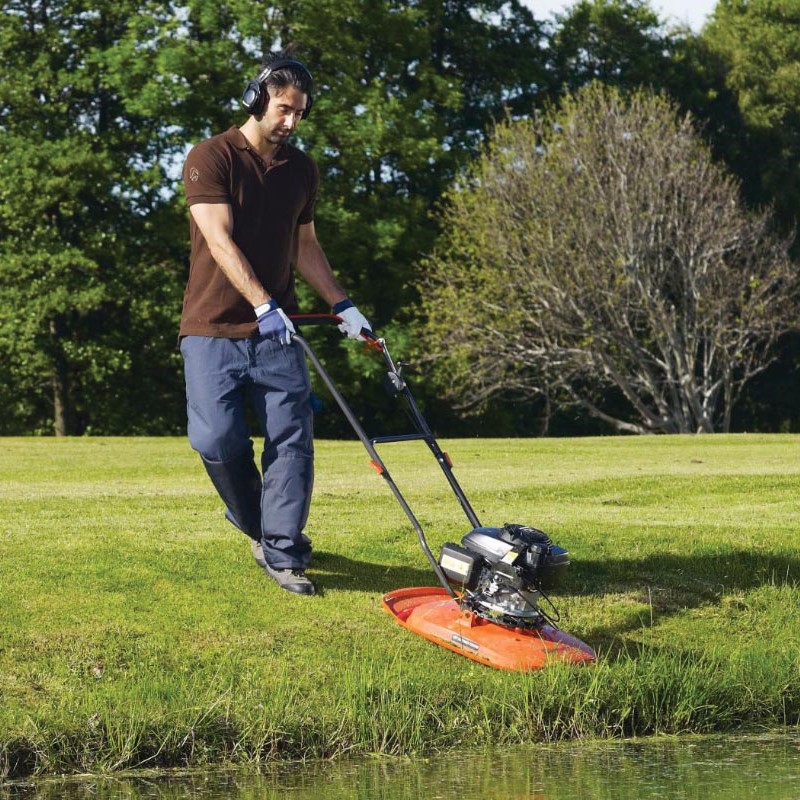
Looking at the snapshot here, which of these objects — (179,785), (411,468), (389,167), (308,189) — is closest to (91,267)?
(389,167)

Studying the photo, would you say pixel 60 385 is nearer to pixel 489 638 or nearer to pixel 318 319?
pixel 318 319

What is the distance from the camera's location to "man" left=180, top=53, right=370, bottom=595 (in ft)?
24.6

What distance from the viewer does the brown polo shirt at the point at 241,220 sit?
755 centimetres

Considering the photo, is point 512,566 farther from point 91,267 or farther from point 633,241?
point 91,267

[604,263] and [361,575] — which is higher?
[604,263]

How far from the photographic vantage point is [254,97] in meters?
7.45

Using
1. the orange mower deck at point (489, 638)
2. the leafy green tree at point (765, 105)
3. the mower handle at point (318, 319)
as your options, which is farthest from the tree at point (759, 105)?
the orange mower deck at point (489, 638)

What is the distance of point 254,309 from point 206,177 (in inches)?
27.4

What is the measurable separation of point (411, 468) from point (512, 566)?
9.30m

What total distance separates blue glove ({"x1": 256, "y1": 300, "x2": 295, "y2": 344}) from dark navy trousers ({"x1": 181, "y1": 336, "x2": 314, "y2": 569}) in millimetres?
369

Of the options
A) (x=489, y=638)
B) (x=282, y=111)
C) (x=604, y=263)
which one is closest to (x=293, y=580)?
(x=489, y=638)

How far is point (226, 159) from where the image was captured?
7.59 metres

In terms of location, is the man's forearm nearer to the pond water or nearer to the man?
the man

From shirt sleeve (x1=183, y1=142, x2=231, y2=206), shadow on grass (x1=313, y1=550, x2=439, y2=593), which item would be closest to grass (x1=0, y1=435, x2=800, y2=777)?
shadow on grass (x1=313, y1=550, x2=439, y2=593)
